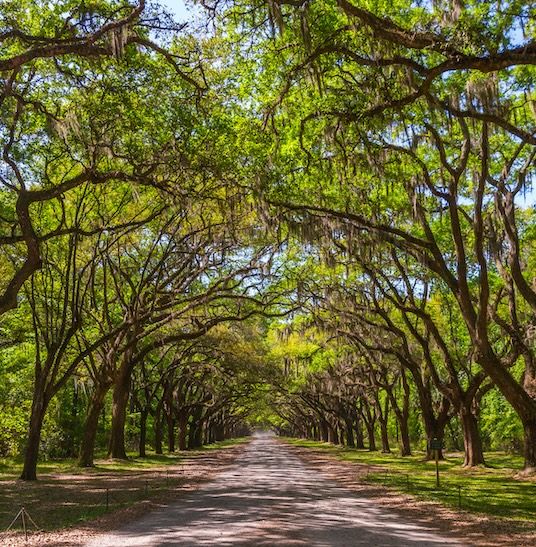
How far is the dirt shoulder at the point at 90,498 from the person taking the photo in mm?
8945

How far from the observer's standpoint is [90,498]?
13797mm

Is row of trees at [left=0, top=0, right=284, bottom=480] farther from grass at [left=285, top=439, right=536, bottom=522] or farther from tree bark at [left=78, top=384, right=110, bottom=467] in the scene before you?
grass at [left=285, top=439, right=536, bottom=522]

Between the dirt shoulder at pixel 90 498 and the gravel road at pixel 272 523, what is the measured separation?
46cm

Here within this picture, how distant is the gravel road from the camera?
8.43m

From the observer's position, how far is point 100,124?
537 inches

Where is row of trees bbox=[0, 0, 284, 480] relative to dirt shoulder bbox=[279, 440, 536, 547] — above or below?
above

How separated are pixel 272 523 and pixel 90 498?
587 cm

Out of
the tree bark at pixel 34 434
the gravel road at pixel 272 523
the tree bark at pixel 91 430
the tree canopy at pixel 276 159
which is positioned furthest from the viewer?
the tree bark at pixel 91 430

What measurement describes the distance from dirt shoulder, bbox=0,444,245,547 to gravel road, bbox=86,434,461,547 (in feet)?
1.51

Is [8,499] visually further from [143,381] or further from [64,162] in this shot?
[143,381]

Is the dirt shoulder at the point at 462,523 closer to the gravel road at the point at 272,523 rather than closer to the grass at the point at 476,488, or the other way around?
the gravel road at the point at 272,523

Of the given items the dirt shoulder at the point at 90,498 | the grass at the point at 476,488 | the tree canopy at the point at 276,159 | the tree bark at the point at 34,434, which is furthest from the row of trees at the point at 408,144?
the tree bark at the point at 34,434

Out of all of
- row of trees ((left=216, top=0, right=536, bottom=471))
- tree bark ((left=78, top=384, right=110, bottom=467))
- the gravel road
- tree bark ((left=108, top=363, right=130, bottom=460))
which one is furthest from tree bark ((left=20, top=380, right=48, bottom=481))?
row of trees ((left=216, top=0, right=536, bottom=471))

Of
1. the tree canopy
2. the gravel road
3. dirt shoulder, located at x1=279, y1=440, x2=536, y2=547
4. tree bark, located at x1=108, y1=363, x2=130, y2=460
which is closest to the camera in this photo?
the gravel road
